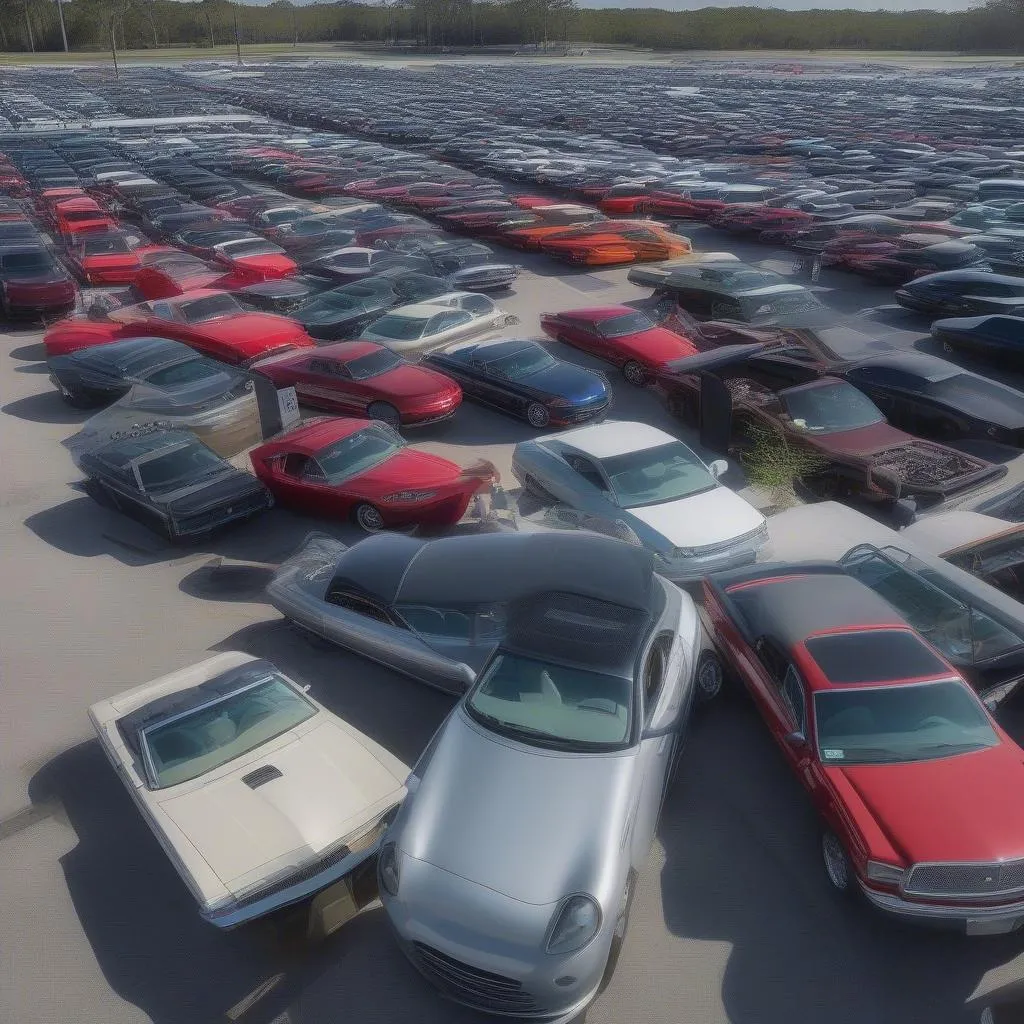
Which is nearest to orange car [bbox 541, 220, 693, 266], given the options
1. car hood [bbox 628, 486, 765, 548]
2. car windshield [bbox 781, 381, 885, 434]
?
car windshield [bbox 781, 381, 885, 434]

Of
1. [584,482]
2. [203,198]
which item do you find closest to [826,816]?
[584,482]

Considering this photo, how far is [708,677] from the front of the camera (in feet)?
23.2

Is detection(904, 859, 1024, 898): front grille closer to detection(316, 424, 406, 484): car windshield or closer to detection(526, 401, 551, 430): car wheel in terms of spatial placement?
detection(316, 424, 406, 484): car windshield

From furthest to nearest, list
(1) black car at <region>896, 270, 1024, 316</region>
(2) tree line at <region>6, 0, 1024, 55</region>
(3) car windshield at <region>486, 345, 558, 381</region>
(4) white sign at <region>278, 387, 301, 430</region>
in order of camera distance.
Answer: (2) tree line at <region>6, 0, 1024, 55</region>
(1) black car at <region>896, 270, 1024, 316</region>
(3) car windshield at <region>486, 345, 558, 381</region>
(4) white sign at <region>278, 387, 301, 430</region>

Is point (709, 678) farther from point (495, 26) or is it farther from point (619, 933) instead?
point (495, 26)

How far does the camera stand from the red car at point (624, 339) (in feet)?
44.9

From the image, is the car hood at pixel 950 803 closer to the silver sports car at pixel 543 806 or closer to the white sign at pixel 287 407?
the silver sports car at pixel 543 806

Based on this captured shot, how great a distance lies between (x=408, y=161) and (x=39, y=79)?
223ft

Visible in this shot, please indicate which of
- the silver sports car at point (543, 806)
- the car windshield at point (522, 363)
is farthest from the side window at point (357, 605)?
the car windshield at point (522, 363)

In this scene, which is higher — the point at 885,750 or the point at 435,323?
the point at 885,750

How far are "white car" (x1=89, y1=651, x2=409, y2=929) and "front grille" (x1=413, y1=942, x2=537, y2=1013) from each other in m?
0.79

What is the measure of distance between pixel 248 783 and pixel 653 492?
5096 millimetres

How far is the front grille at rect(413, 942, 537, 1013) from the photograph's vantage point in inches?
174

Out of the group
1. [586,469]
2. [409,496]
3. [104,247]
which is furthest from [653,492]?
[104,247]
